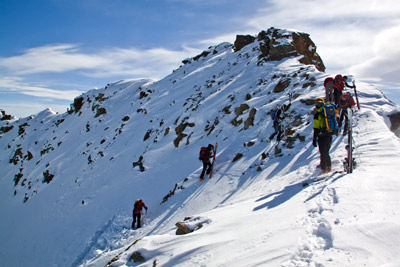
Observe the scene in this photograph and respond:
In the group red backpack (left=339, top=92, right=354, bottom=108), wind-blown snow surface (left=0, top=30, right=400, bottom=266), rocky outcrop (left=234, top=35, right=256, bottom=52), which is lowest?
wind-blown snow surface (left=0, top=30, right=400, bottom=266)

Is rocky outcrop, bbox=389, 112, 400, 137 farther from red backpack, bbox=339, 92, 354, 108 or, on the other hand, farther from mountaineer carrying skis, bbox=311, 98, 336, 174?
mountaineer carrying skis, bbox=311, 98, 336, 174

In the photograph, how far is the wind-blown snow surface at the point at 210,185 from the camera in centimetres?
361

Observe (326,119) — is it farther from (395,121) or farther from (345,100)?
(395,121)

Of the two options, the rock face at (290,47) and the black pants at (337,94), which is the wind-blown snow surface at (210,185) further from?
the rock face at (290,47)

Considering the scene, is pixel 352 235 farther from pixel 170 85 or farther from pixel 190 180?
pixel 170 85

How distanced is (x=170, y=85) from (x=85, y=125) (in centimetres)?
1548

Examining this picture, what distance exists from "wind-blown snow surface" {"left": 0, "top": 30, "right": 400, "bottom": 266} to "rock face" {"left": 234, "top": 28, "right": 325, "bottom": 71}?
167 cm

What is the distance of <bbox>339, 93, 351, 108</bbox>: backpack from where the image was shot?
952 centimetres

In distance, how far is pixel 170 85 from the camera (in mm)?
36250

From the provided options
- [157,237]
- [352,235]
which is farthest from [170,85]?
[352,235]

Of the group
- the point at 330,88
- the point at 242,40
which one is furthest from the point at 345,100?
the point at 242,40

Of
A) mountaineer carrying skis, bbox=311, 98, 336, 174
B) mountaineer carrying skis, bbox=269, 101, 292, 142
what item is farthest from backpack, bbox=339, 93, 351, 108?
mountaineer carrying skis, bbox=311, 98, 336, 174

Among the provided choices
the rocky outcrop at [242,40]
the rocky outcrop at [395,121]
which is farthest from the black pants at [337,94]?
the rocky outcrop at [242,40]

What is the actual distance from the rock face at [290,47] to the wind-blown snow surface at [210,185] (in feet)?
5.47
